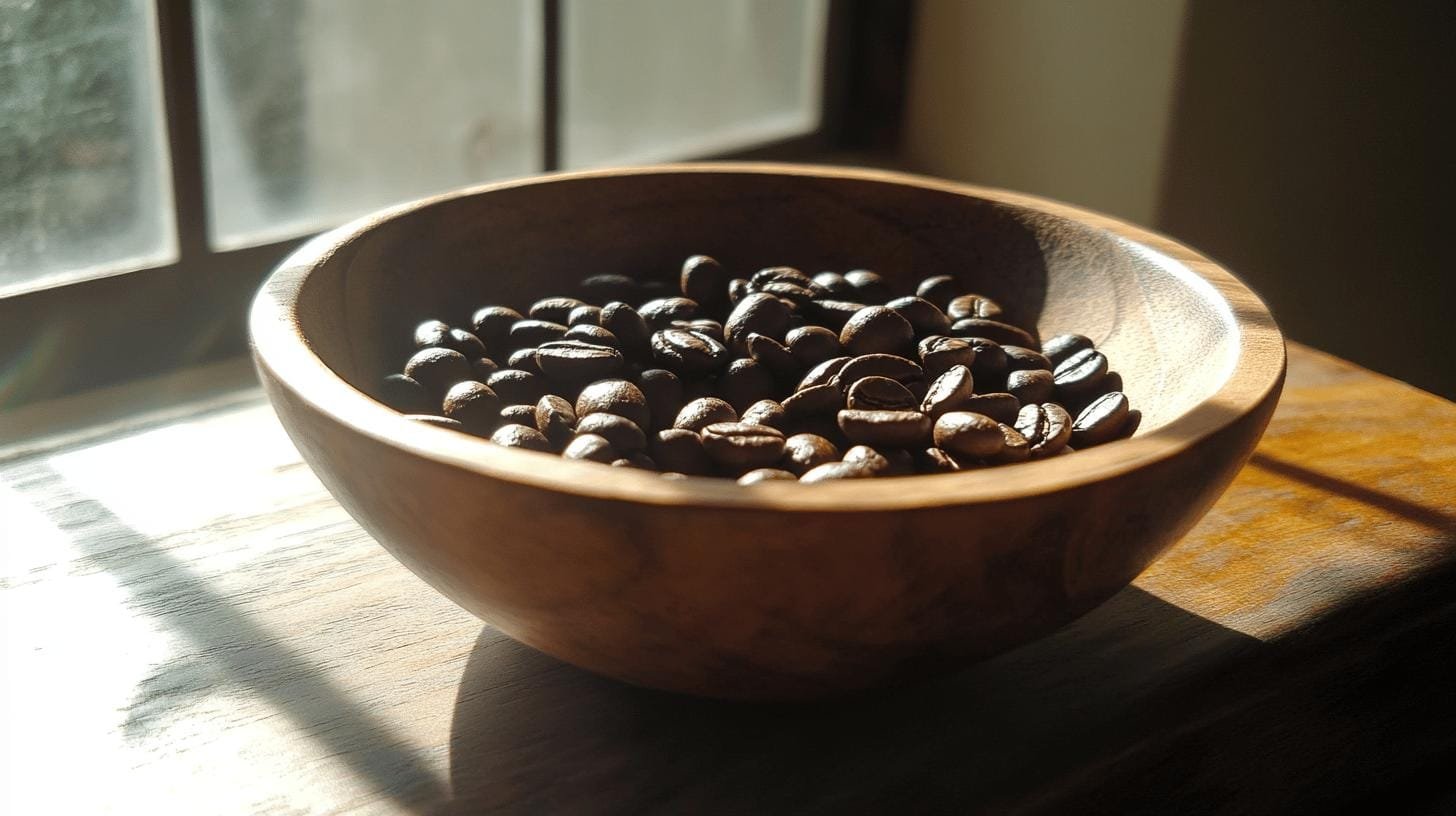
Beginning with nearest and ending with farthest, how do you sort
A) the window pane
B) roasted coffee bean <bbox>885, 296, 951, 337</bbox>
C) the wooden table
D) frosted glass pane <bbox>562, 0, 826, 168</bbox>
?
the wooden table, roasted coffee bean <bbox>885, 296, 951, 337</bbox>, the window pane, frosted glass pane <bbox>562, 0, 826, 168</bbox>

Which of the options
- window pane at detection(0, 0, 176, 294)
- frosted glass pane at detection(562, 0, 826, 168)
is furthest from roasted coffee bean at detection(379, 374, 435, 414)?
frosted glass pane at detection(562, 0, 826, 168)

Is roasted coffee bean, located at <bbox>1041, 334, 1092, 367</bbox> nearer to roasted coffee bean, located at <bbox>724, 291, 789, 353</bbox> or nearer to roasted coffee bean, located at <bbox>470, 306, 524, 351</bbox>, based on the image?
roasted coffee bean, located at <bbox>724, 291, 789, 353</bbox>

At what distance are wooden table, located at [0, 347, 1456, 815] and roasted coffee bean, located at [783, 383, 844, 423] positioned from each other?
0.51ft

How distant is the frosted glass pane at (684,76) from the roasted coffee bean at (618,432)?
1.13 metres

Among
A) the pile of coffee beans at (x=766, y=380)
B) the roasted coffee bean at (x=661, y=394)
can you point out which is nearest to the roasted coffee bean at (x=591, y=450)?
the pile of coffee beans at (x=766, y=380)

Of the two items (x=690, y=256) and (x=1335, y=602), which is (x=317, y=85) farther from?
(x=1335, y=602)

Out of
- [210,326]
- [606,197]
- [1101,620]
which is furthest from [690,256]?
[210,326]

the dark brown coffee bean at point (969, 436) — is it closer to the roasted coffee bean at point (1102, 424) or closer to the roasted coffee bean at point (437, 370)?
the roasted coffee bean at point (1102, 424)

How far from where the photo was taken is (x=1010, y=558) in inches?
20.1

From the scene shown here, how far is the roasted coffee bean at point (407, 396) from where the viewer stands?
73cm

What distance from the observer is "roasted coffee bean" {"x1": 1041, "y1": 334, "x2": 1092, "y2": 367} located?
0.81 m

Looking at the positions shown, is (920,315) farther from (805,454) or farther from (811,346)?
(805,454)

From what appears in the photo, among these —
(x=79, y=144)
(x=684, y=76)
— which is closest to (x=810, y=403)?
(x=79, y=144)

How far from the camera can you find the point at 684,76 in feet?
6.25
